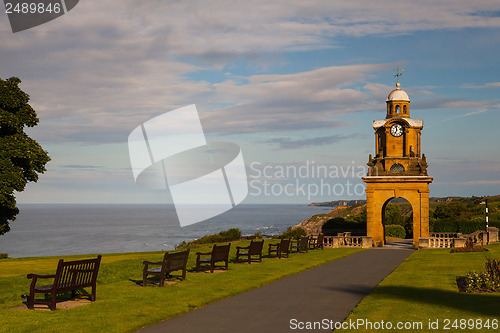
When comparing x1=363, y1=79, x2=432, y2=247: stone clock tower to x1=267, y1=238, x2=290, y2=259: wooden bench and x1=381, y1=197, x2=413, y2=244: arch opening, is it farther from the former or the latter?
x1=267, y1=238, x2=290, y2=259: wooden bench

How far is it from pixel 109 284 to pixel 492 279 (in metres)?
10.5

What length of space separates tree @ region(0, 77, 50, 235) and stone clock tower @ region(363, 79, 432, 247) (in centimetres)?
2269

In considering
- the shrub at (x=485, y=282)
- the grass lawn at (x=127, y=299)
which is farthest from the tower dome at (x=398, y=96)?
the shrub at (x=485, y=282)

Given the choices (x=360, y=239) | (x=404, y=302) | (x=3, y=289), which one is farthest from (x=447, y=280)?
(x=360, y=239)

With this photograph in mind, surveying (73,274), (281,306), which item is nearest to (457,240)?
(281,306)

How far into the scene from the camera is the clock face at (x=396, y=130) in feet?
134

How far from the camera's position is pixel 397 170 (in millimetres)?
39281

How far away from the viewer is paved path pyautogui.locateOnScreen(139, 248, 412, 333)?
9.66 m

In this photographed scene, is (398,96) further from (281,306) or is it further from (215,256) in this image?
(281,306)

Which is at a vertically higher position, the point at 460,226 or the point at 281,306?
the point at 460,226

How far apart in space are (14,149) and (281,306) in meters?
19.2

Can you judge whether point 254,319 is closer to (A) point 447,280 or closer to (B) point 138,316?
(B) point 138,316

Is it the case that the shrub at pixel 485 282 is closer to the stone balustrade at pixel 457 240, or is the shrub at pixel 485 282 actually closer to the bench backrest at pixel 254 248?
the bench backrest at pixel 254 248

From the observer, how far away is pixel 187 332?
361 inches
